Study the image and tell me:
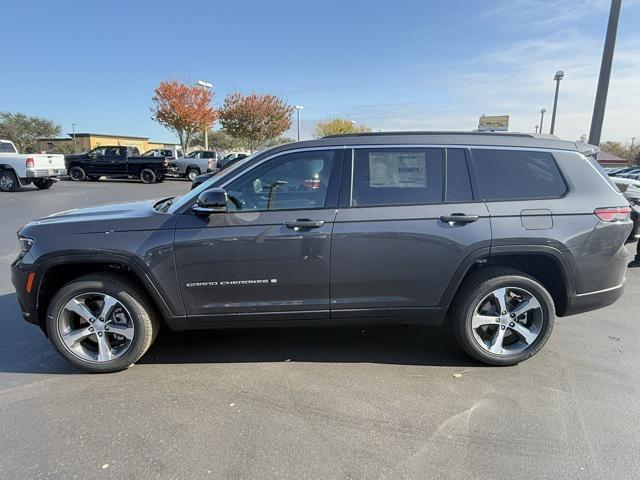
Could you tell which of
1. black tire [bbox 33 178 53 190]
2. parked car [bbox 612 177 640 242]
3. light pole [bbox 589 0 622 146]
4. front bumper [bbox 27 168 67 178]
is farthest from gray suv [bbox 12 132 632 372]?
black tire [bbox 33 178 53 190]

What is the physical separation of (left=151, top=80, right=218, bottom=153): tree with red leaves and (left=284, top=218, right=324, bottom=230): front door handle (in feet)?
108

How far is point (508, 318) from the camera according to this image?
11.4 ft

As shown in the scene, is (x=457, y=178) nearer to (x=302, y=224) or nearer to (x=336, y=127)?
(x=302, y=224)

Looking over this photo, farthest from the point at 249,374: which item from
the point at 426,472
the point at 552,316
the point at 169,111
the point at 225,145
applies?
the point at 225,145

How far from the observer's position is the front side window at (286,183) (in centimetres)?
334

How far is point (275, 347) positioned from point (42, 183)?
728 inches

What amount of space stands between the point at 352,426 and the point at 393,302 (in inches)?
41.2

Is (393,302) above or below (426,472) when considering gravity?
above

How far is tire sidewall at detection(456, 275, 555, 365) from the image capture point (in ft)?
11.2

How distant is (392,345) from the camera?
12.9 feet

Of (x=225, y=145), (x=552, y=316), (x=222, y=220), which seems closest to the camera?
(x=222, y=220)

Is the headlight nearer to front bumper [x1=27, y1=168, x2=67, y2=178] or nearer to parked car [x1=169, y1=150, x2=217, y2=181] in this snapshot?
front bumper [x1=27, y1=168, x2=67, y2=178]

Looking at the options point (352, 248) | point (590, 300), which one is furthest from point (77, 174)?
point (590, 300)

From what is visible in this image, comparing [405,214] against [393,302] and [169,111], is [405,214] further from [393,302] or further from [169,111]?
[169,111]
